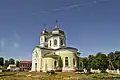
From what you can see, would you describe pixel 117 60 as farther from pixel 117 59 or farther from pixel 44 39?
pixel 44 39

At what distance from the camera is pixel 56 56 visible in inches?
2689

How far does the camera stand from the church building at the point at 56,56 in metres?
67.6

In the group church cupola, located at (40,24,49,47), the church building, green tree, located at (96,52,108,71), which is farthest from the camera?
church cupola, located at (40,24,49,47)

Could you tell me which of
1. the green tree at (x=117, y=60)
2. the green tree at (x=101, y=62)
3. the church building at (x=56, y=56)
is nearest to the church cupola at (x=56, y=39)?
the church building at (x=56, y=56)

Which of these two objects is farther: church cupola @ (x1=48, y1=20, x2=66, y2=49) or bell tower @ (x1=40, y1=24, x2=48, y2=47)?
bell tower @ (x1=40, y1=24, x2=48, y2=47)

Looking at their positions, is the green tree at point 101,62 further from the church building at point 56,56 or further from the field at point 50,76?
the field at point 50,76

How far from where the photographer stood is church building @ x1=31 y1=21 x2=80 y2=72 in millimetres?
67625

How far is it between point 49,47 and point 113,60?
27.6 m

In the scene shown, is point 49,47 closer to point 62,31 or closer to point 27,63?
point 62,31

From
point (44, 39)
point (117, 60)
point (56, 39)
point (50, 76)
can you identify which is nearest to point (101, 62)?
point (117, 60)

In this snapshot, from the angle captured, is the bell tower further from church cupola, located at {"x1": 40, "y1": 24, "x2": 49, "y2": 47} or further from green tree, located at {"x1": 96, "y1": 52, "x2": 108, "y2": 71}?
A: green tree, located at {"x1": 96, "y1": 52, "x2": 108, "y2": 71}

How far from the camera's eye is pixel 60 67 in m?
68.2

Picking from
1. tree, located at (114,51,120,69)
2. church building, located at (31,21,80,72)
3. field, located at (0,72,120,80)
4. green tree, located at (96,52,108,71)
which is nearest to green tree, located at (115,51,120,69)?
tree, located at (114,51,120,69)

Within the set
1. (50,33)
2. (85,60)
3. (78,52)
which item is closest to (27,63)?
(85,60)
